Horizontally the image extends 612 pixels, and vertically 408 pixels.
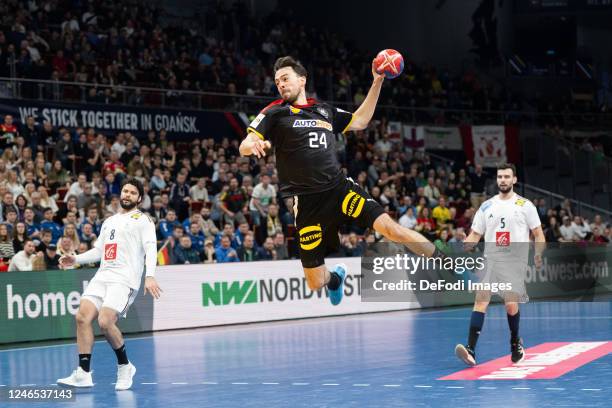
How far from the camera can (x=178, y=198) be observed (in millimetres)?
24422

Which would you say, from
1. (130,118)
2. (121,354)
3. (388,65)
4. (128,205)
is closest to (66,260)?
(128,205)

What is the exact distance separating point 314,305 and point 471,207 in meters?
9.73

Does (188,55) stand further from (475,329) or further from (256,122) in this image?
(256,122)

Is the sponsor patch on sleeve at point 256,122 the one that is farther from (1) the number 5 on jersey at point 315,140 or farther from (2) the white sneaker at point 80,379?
(2) the white sneaker at point 80,379

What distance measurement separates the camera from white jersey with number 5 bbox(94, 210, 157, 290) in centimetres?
1222

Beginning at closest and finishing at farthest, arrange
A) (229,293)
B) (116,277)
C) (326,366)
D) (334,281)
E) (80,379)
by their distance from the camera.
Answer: (334,281), (80,379), (116,277), (326,366), (229,293)

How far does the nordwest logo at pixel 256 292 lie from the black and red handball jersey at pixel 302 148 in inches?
434

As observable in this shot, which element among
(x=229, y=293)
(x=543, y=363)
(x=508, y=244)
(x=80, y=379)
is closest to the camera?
(x=80, y=379)

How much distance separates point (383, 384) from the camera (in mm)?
11938

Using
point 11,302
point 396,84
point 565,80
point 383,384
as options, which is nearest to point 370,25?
point 396,84

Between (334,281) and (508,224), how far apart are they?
313cm

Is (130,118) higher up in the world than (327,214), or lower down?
higher up

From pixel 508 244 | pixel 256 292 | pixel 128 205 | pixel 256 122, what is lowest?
pixel 256 292

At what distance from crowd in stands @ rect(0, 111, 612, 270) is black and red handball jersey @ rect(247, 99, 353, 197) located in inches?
386
